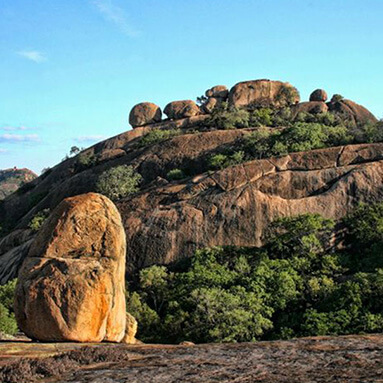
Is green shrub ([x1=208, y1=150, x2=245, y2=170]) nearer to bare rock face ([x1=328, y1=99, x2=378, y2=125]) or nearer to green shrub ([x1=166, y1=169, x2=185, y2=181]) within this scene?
green shrub ([x1=166, y1=169, x2=185, y2=181])

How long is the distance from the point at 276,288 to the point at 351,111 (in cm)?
4774

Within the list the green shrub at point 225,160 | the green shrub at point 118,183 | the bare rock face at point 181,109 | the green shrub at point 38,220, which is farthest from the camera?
the bare rock face at point 181,109

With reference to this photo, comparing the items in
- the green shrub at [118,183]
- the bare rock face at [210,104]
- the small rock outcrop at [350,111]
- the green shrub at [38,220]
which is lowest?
the green shrub at [38,220]

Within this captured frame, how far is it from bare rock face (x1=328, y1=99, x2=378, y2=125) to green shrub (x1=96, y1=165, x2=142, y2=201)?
33.5 m

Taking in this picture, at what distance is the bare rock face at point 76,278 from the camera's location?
14672mm

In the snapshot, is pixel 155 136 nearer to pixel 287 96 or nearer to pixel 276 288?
pixel 287 96

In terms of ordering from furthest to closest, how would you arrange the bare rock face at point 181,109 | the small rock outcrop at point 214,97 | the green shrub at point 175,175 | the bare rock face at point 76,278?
the small rock outcrop at point 214,97, the bare rock face at point 181,109, the green shrub at point 175,175, the bare rock face at point 76,278

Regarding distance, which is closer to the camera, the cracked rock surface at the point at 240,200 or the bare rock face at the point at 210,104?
the cracked rock surface at the point at 240,200

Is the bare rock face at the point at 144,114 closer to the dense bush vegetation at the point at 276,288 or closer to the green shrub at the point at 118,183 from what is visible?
the green shrub at the point at 118,183

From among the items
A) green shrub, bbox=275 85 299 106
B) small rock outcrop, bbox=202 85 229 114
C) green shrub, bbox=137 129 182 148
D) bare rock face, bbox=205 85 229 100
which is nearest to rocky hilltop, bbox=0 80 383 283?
green shrub, bbox=137 129 182 148

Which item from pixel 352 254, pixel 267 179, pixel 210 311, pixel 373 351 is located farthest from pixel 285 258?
pixel 373 351

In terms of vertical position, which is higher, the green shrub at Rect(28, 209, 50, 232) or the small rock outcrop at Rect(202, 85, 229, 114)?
the small rock outcrop at Rect(202, 85, 229, 114)

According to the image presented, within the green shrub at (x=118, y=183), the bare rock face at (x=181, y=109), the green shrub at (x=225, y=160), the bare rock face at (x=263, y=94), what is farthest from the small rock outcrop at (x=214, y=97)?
the green shrub at (x=118, y=183)

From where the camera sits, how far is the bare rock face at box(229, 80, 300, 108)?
249 ft
